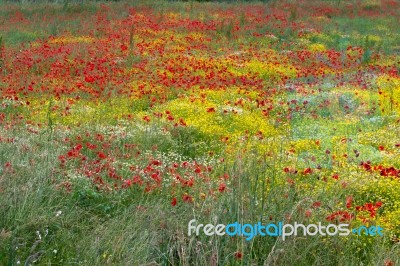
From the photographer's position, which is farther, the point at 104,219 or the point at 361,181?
the point at 361,181

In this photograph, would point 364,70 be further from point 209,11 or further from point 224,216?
point 224,216

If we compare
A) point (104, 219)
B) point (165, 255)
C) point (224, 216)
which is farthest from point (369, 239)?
point (104, 219)

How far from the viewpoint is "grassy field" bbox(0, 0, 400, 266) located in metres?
5.06

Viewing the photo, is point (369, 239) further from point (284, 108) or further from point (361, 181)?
point (284, 108)

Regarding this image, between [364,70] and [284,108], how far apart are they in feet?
21.1

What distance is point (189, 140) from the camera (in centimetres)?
920

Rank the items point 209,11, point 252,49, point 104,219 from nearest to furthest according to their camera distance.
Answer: point 104,219 < point 252,49 < point 209,11

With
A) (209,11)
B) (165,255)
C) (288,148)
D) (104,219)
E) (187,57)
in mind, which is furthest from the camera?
(209,11)

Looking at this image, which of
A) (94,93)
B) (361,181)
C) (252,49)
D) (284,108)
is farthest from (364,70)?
(361,181)

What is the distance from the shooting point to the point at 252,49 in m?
18.6

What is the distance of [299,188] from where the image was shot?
598cm

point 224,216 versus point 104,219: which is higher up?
point 224,216

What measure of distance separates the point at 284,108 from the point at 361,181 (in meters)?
4.95

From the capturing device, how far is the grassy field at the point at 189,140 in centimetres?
506
